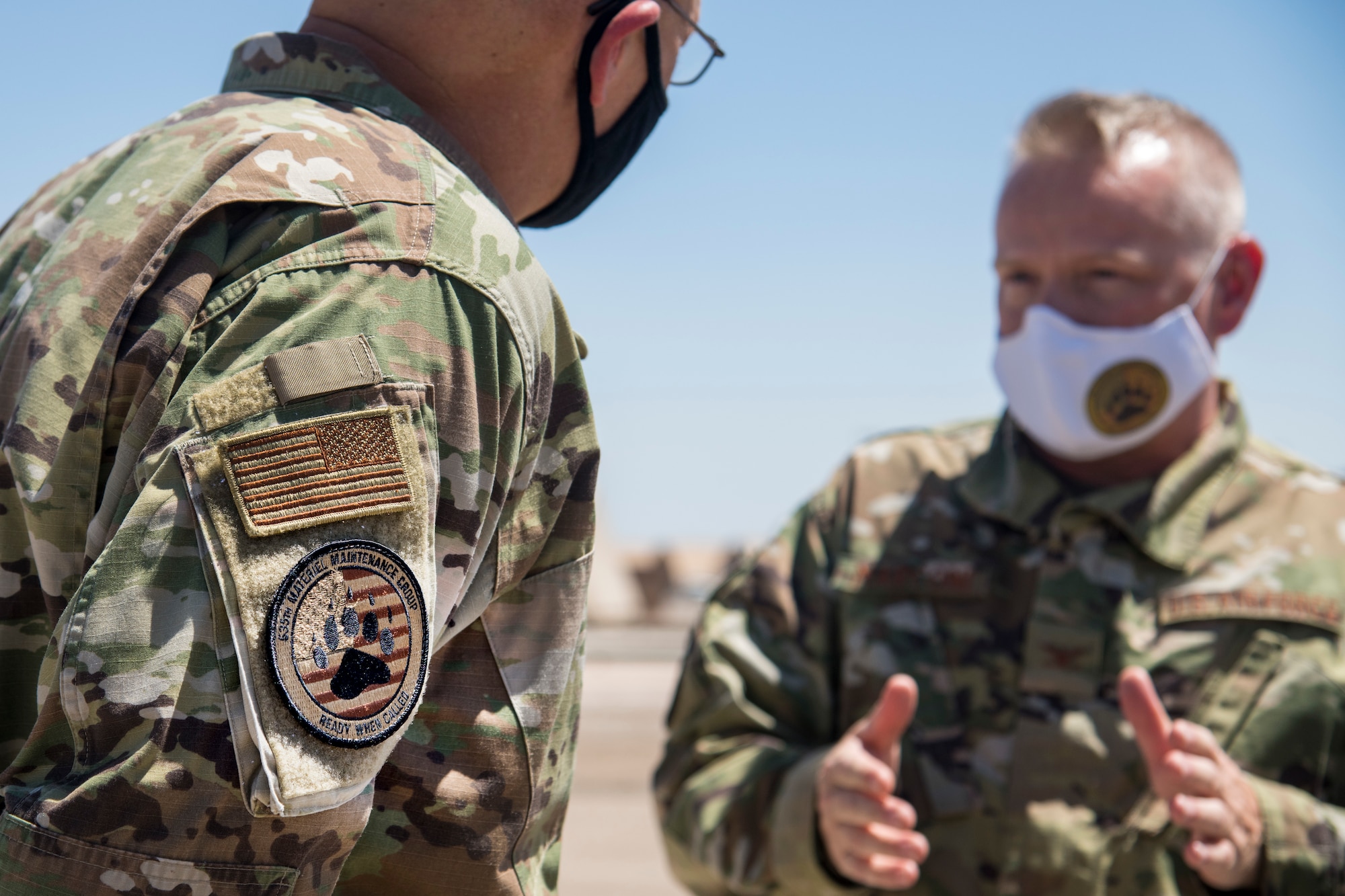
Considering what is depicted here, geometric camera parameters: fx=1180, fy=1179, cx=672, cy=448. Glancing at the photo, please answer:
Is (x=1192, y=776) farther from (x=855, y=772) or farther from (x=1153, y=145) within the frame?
(x=1153, y=145)

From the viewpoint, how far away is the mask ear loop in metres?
2.97

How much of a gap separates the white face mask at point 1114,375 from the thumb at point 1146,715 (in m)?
0.70

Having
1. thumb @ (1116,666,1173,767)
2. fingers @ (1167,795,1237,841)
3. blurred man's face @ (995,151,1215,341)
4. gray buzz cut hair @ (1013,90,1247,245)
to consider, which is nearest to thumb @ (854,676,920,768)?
thumb @ (1116,666,1173,767)

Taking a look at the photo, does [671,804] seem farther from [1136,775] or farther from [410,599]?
[410,599]

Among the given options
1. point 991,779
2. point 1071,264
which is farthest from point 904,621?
point 1071,264

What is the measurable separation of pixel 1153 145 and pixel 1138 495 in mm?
922

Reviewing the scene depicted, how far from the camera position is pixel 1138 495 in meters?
2.91

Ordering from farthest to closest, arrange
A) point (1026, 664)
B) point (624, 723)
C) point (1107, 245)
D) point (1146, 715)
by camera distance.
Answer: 1. point (624, 723)
2. point (1107, 245)
3. point (1026, 664)
4. point (1146, 715)

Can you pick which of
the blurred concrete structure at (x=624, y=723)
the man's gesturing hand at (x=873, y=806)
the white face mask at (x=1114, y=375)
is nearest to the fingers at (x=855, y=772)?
the man's gesturing hand at (x=873, y=806)

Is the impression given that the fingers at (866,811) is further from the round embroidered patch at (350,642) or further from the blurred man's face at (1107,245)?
the round embroidered patch at (350,642)

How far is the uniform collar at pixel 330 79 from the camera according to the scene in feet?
4.66

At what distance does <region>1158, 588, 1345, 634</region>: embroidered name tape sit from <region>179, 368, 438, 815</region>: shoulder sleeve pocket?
219 cm

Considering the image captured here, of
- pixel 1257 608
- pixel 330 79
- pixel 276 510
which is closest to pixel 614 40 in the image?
pixel 330 79

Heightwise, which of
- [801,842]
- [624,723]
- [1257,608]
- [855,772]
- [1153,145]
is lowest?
[624,723]
